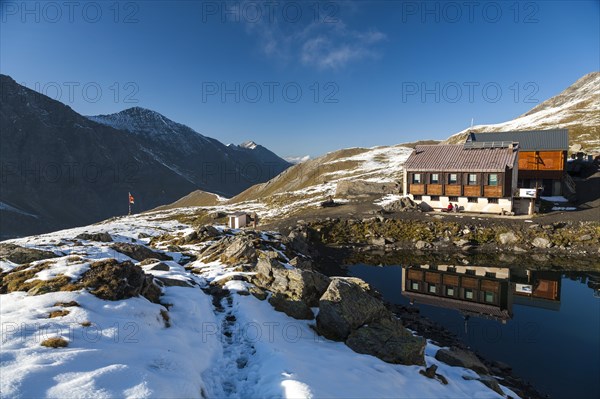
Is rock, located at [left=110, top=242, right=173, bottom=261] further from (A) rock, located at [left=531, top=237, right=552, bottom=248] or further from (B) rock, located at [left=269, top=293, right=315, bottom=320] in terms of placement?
(A) rock, located at [left=531, top=237, right=552, bottom=248]

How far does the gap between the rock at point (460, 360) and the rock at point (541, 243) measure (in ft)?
103

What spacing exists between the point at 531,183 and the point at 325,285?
184 feet

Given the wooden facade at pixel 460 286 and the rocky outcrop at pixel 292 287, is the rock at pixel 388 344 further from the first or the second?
the wooden facade at pixel 460 286

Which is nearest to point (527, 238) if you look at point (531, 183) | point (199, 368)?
point (531, 183)

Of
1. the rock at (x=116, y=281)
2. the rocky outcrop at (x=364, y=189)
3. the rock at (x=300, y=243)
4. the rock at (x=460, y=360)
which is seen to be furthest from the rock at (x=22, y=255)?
the rocky outcrop at (x=364, y=189)

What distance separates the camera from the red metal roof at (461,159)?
4816 centimetres

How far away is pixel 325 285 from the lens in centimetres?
2095

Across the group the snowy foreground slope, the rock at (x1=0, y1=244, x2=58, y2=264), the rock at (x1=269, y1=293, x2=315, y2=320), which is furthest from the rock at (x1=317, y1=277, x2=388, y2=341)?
the rock at (x1=0, y1=244, x2=58, y2=264)

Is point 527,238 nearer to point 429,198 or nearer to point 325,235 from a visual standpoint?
point 429,198

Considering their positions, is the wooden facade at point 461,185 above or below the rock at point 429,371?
above

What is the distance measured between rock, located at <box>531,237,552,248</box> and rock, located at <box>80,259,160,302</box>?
154 ft

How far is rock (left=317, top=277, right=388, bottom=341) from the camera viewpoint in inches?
667

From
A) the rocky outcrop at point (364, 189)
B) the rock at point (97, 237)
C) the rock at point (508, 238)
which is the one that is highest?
the rocky outcrop at point (364, 189)

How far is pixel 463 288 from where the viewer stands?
31.7 metres
